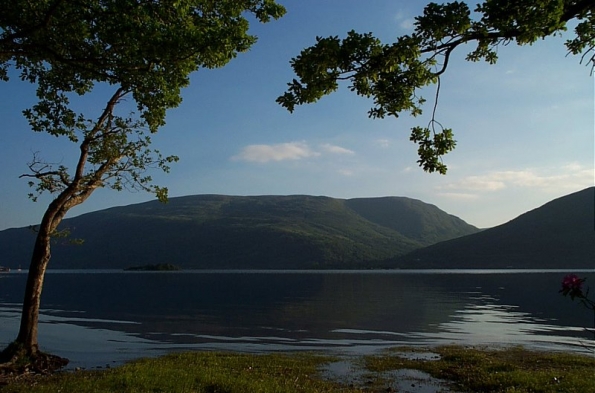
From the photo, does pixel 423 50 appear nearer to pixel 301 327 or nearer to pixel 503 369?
pixel 503 369

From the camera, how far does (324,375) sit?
24406mm

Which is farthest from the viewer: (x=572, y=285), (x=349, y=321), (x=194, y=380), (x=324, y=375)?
(x=349, y=321)

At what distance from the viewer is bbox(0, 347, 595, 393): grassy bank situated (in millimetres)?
18516

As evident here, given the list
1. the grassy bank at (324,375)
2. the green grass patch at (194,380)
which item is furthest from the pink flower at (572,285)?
the grassy bank at (324,375)

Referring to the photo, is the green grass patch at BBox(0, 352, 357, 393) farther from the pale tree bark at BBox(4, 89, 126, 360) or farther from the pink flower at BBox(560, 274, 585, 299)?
the pink flower at BBox(560, 274, 585, 299)

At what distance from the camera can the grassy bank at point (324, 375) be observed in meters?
18.5

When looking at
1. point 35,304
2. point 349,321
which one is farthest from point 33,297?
point 349,321

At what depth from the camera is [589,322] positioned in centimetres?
5734

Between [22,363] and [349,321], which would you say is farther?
[349,321]

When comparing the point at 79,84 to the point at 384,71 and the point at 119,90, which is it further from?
the point at 384,71

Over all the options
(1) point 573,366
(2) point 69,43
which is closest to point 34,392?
(2) point 69,43

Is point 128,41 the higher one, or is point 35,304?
point 128,41

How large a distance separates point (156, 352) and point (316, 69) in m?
30.4

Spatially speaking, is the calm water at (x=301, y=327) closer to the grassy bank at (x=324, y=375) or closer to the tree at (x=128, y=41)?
the grassy bank at (x=324, y=375)
